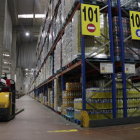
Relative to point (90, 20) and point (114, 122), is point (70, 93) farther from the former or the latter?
point (90, 20)

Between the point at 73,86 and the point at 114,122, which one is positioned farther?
the point at 73,86

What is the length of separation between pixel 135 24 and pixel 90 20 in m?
1.36

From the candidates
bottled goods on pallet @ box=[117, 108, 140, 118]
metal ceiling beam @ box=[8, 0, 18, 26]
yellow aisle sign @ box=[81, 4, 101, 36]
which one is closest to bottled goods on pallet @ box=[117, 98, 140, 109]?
bottled goods on pallet @ box=[117, 108, 140, 118]

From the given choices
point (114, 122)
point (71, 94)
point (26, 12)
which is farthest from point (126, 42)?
point (26, 12)

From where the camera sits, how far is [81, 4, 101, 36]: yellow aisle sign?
171 inches

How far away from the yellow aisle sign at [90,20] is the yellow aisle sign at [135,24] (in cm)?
102

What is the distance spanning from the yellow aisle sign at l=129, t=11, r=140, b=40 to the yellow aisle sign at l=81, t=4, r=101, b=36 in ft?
3.35

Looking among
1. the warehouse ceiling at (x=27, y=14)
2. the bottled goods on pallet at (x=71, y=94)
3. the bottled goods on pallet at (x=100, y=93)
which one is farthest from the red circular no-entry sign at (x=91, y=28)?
the warehouse ceiling at (x=27, y=14)

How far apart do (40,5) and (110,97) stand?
16.9 meters

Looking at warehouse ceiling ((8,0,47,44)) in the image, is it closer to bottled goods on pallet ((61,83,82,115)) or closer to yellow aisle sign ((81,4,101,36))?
bottled goods on pallet ((61,83,82,115))

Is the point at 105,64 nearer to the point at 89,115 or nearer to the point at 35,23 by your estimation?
the point at 89,115

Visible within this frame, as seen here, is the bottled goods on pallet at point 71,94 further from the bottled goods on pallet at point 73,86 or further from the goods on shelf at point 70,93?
the bottled goods on pallet at point 73,86

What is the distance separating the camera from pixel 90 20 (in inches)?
174

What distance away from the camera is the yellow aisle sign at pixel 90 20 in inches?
171
